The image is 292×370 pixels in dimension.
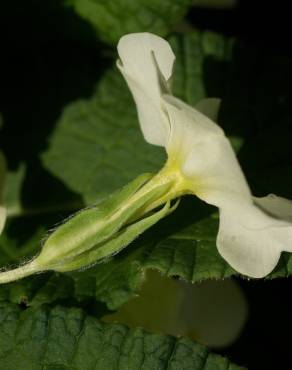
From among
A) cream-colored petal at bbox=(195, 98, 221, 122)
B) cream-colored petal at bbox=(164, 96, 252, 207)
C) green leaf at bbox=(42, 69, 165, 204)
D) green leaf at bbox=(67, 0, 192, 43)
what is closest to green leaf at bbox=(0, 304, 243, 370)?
cream-colored petal at bbox=(164, 96, 252, 207)

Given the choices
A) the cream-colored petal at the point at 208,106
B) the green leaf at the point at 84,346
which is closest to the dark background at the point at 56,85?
the cream-colored petal at the point at 208,106

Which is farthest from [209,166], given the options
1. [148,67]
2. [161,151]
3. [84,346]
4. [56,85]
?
[56,85]

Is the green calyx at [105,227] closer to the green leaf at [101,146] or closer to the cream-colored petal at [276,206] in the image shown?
the cream-colored petal at [276,206]

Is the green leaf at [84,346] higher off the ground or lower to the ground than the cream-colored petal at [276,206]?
lower

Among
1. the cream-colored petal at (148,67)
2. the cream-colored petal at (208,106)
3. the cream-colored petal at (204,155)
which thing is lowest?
the cream-colored petal at (208,106)

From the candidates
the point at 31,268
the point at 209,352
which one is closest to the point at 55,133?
the point at 31,268

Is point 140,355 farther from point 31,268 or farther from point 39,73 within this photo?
point 39,73
